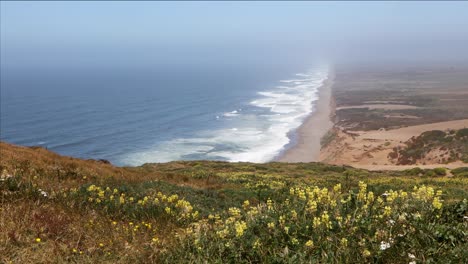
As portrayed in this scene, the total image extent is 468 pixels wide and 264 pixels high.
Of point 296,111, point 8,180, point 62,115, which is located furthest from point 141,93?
point 8,180

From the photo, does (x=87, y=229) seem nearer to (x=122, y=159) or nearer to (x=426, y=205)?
(x=426, y=205)

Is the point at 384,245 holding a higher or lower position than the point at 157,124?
higher

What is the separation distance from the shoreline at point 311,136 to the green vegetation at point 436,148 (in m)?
14.6

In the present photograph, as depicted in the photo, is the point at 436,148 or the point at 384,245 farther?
the point at 436,148

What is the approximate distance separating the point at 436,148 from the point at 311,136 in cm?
2537

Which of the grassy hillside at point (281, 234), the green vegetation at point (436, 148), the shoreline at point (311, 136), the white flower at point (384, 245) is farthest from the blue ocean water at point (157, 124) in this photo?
the white flower at point (384, 245)

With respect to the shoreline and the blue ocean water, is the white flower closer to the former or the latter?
the shoreline

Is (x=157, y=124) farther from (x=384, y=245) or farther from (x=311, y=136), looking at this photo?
(x=384, y=245)

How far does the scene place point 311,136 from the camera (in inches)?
3469

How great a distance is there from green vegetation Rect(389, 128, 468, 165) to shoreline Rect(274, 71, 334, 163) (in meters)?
14.6

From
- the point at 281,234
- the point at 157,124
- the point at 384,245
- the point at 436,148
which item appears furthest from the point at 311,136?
the point at 384,245

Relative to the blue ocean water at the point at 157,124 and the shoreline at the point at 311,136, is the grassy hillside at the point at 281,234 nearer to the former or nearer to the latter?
the shoreline at the point at 311,136

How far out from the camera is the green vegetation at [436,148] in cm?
6635

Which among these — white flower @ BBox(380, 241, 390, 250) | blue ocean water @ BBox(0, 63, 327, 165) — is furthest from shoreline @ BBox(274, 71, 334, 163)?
white flower @ BBox(380, 241, 390, 250)
